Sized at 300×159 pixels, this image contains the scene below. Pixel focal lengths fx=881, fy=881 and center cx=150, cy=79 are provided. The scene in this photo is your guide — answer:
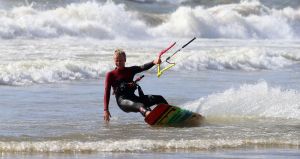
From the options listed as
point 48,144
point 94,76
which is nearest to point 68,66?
point 94,76

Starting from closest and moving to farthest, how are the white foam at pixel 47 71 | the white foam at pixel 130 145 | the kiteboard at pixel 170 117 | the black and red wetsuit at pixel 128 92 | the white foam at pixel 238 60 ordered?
the white foam at pixel 130 145, the kiteboard at pixel 170 117, the black and red wetsuit at pixel 128 92, the white foam at pixel 47 71, the white foam at pixel 238 60

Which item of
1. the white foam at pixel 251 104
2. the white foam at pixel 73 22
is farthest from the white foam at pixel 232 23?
the white foam at pixel 251 104

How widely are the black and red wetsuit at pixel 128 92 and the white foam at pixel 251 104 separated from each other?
A: 4.78 ft

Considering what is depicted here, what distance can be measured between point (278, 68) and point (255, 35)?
728 inches

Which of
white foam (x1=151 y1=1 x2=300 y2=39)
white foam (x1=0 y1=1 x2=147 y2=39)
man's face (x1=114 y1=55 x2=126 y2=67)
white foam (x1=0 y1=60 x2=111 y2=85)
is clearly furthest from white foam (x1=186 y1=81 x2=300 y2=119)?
white foam (x1=151 y1=1 x2=300 y2=39)

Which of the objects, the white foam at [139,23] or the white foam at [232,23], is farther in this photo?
the white foam at [232,23]

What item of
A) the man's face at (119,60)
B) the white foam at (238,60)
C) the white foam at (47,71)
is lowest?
the white foam at (238,60)

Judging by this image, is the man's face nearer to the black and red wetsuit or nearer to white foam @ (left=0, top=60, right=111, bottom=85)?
the black and red wetsuit

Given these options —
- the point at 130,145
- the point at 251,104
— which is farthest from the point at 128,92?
the point at 251,104

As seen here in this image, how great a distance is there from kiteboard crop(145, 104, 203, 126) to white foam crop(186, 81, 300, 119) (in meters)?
1.12

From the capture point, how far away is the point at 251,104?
532 inches

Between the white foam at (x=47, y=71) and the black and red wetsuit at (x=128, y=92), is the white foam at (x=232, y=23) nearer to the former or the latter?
the white foam at (x=47, y=71)

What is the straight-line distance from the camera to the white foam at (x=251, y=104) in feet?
42.8

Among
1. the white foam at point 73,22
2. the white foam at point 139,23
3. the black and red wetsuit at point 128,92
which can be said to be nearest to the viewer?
the black and red wetsuit at point 128,92
